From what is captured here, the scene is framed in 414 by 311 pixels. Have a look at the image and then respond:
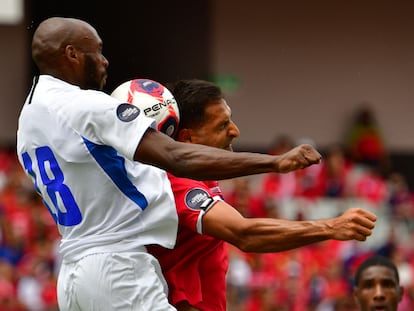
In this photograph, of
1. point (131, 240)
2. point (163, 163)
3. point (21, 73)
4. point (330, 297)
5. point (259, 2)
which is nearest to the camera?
point (163, 163)

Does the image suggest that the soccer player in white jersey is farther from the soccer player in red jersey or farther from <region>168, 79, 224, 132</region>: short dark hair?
<region>168, 79, 224, 132</region>: short dark hair

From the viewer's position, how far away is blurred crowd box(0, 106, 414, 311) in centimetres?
1136

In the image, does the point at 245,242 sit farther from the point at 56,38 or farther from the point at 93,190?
the point at 56,38

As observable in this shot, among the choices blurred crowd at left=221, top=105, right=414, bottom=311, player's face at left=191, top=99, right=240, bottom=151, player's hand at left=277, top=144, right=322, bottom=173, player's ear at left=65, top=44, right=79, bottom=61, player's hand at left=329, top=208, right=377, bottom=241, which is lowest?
blurred crowd at left=221, top=105, right=414, bottom=311

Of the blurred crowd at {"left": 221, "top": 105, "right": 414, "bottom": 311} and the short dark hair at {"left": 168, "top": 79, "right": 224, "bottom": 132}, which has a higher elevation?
the short dark hair at {"left": 168, "top": 79, "right": 224, "bottom": 132}

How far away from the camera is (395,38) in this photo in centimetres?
2000

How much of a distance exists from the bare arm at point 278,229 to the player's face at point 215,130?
56 cm

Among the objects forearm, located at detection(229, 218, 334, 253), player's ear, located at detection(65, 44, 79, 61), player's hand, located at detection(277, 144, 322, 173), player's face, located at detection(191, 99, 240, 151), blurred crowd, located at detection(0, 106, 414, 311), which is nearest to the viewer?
player's hand, located at detection(277, 144, 322, 173)

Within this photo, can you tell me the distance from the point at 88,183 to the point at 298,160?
3.11 feet

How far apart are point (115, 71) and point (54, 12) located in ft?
4.62

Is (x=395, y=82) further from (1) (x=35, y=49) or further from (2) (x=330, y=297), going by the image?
(1) (x=35, y=49)

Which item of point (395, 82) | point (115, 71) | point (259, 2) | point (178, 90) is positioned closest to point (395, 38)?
point (395, 82)

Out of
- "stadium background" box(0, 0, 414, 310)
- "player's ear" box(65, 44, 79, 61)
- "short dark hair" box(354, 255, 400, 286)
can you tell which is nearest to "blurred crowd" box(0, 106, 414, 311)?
"stadium background" box(0, 0, 414, 310)

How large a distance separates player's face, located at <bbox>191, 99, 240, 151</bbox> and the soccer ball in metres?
0.19
